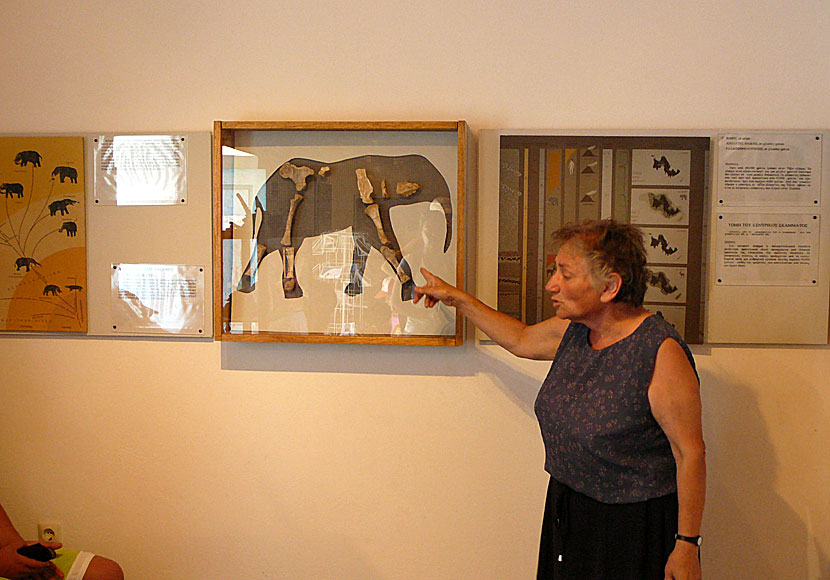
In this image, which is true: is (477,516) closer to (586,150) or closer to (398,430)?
(398,430)

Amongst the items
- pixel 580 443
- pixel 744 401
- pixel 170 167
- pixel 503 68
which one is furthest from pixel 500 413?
pixel 170 167

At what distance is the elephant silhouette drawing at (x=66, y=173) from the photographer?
232cm

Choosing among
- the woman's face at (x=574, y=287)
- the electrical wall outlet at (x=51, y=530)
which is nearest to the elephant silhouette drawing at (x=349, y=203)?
the woman's face at (x=574, y=287)

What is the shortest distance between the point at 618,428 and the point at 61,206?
6.17 feet

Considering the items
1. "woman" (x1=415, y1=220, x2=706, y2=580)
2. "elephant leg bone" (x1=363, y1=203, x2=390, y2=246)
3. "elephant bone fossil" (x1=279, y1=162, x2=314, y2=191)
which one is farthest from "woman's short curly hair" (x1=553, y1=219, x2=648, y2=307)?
"elephant bone fossil" (x1=279, y1=162, x2=314, y2=191)

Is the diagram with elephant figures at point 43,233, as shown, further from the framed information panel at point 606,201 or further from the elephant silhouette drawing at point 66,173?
the framed information panel at point 606,201

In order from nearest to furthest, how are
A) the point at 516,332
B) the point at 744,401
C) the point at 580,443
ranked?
the point at 580,443
the point at 516,332
the point at 744,401

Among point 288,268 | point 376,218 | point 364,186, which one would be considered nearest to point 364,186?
point 364,186

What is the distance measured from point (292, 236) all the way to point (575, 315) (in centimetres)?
94

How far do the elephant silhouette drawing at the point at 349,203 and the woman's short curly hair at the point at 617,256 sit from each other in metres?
0.53

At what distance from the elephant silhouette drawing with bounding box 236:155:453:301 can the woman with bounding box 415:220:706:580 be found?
54 cm

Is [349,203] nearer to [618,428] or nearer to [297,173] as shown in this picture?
[297,173]

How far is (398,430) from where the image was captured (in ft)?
7.43

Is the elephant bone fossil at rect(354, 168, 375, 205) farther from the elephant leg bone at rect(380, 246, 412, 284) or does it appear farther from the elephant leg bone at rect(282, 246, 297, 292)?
the elephant leg bone at rect(282, 246, 297, 292)
